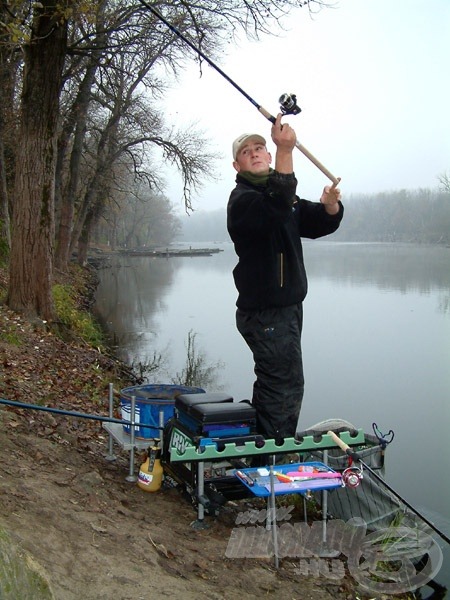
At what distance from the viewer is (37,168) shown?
9.01 meters

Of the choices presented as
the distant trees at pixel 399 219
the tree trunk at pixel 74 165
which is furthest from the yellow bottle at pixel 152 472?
the distant trees at pixel 399 219

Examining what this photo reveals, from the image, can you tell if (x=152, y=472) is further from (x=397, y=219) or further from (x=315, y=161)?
(x=397, y=219)

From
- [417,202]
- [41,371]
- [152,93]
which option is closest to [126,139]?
[152,93]

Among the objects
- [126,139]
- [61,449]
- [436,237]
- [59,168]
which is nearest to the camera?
[61,449]

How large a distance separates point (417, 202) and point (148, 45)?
74832 millimetres

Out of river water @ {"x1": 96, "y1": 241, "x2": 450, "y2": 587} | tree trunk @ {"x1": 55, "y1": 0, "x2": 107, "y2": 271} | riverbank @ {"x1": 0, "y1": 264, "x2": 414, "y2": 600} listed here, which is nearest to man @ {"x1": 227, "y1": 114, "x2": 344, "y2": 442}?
riverbank @ {"x1": 0, "y1": 264, "x2": 414, "y2": 600}

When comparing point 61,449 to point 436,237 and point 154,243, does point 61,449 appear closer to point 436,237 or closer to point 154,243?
point 436,237

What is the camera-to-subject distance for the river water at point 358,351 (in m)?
8.09

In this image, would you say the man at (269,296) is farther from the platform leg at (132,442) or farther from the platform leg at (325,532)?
the platform leg at (132,442)

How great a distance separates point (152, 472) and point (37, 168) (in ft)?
19.3

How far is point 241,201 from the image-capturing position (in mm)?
4090

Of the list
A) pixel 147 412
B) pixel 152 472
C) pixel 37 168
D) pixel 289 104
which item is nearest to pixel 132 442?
pixel 152 472

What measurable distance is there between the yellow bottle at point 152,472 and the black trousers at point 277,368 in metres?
0.71

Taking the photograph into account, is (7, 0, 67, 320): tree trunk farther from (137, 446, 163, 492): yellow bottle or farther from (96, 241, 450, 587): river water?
(137, 446, 163, 492): yellow bottle
